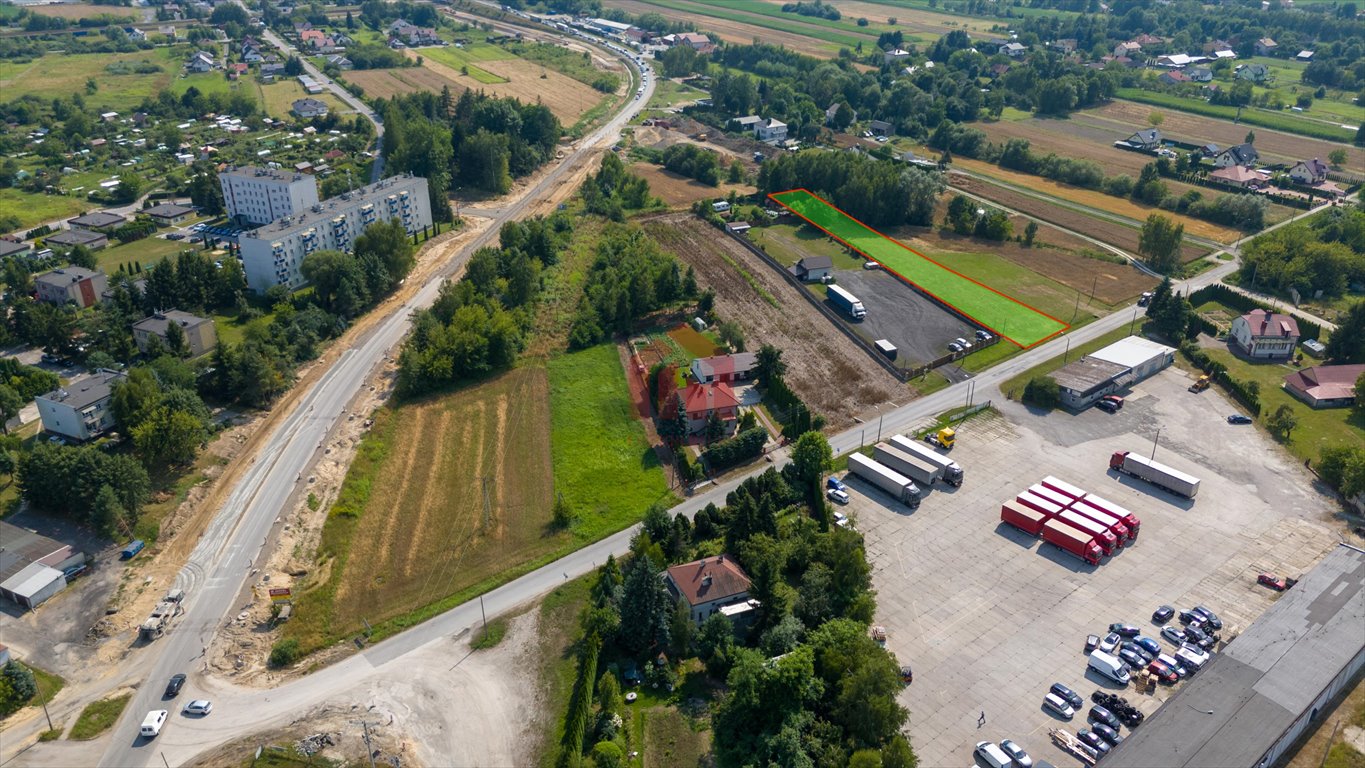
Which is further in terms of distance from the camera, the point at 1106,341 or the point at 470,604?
the point at 1106,341

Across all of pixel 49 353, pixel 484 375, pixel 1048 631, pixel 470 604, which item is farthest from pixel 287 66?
pixel 1048 631

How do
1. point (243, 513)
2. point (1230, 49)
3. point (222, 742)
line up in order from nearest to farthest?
point (222, 742)
point (243, 513)
point (1230, 49)

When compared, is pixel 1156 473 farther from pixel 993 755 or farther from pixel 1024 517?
pixel 993 755

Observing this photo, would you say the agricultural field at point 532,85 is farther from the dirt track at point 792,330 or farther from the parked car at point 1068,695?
the parked car at point 1068,695

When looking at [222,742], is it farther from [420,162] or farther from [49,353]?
[420,162]

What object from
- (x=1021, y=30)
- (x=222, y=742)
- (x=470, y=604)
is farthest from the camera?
(x=1021, y=30)

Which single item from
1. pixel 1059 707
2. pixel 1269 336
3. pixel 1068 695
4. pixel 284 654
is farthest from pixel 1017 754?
pixel 1269 336

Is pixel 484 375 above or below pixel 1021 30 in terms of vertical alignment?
below
